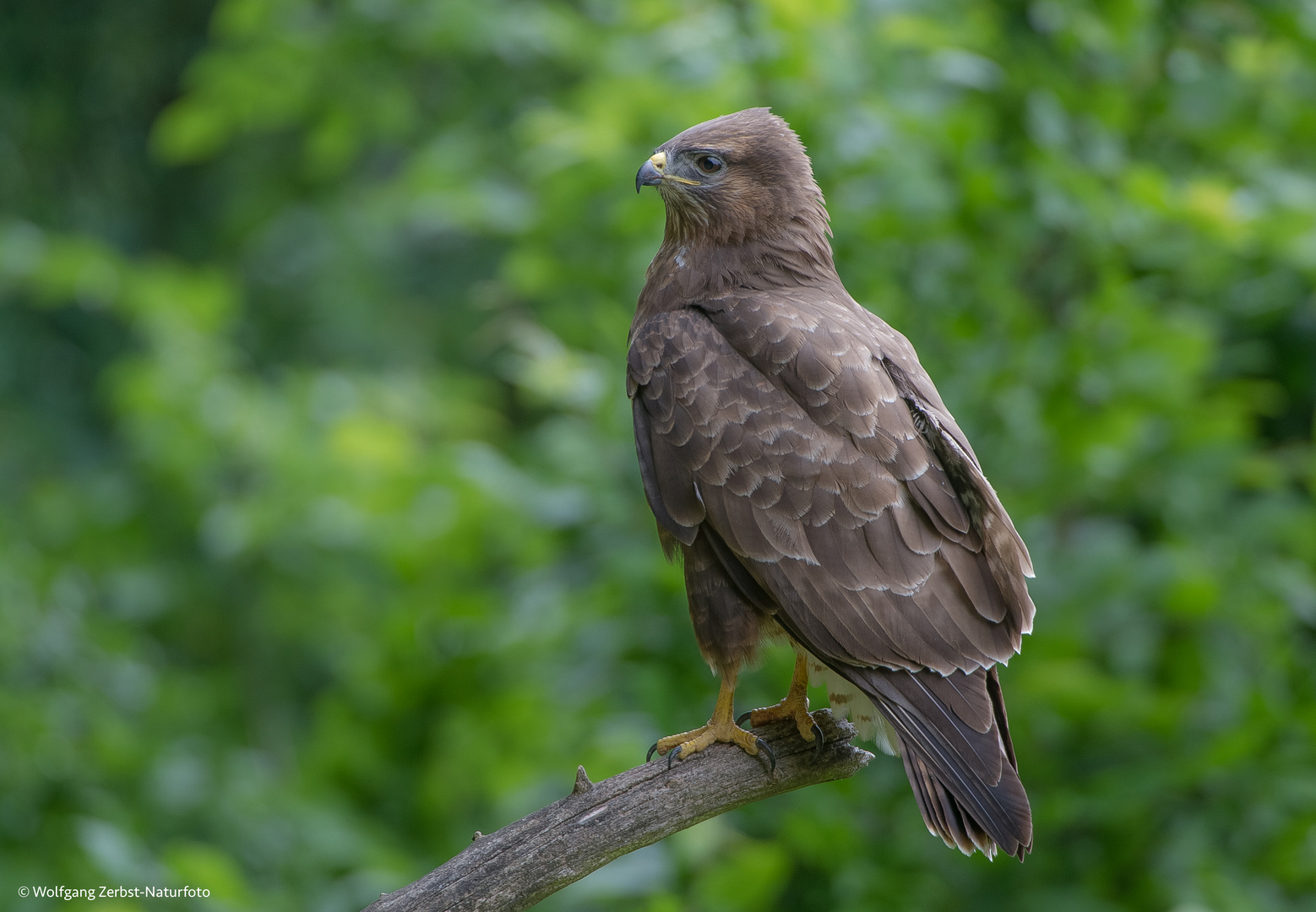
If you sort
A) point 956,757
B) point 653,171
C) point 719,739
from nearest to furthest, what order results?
1. point 956,757
2. point 719,739
3. point 653,171

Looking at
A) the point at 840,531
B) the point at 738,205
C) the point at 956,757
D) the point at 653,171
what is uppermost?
the point at 653,171

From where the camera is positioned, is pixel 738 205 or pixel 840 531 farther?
pixel 738 205

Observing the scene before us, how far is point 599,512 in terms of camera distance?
403cm

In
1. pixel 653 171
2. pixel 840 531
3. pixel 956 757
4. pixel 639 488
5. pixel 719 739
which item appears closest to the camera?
pixel 956 757

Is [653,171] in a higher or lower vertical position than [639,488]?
higher

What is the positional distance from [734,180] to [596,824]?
1.63 m

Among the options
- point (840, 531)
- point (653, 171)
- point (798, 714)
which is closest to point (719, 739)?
point (798, 714)

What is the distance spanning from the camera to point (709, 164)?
10.4 ft

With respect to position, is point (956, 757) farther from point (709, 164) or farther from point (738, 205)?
point (709, 164)

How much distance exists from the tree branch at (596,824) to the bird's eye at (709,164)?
145 cm

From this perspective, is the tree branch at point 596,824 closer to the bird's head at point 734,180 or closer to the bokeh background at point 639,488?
the bokeh background at point 639,488

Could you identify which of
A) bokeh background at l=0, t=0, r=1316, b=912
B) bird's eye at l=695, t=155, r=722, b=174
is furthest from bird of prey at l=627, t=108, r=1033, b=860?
bokeh background at l=0, t=0, r=1316, b=912

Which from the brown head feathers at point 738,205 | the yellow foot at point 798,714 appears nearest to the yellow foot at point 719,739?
the yellow foot at point 798,714

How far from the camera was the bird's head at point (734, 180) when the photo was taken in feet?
10.4
